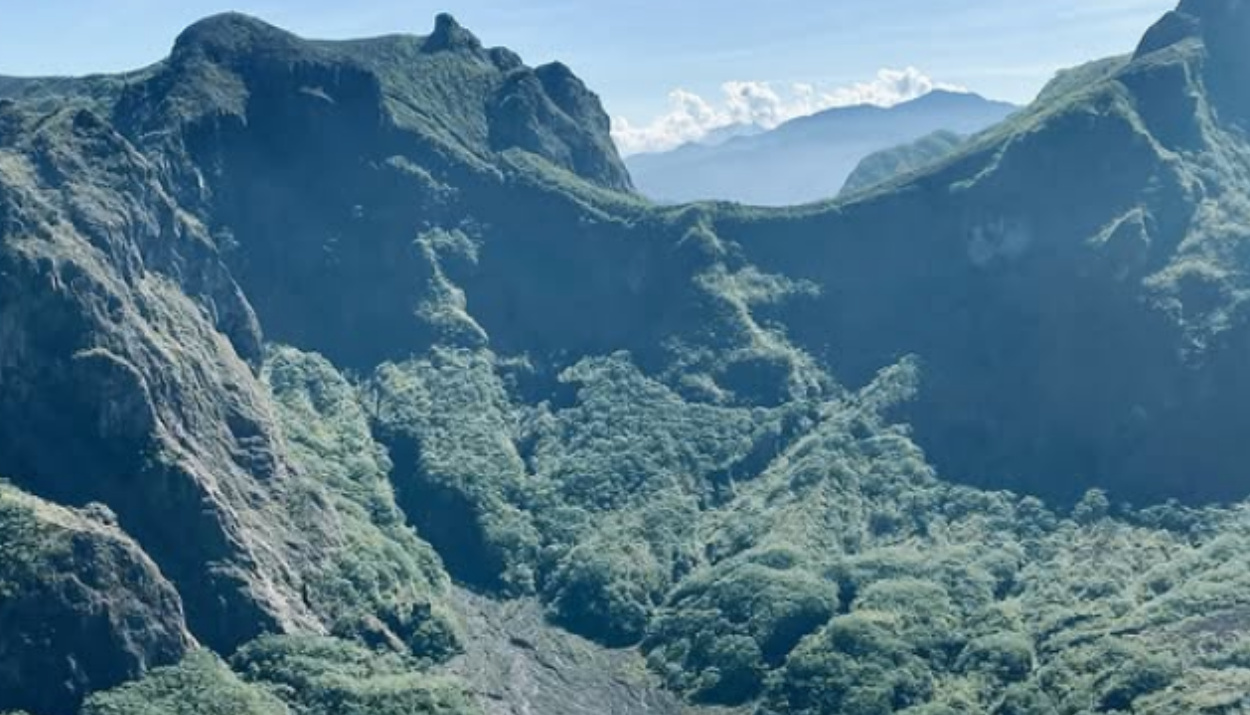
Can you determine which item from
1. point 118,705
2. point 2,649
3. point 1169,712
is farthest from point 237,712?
point 1169,712

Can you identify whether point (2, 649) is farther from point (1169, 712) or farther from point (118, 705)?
point (1169, 712)

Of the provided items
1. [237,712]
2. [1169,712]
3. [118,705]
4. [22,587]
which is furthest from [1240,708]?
[22,587]

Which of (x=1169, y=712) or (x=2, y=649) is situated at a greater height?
(x=2, y=649)

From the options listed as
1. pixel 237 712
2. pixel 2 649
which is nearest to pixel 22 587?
pixel 2 649

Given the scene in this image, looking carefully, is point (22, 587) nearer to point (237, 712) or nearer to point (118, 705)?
point (118, 705)

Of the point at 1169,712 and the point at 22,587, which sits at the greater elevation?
the point at 22,587

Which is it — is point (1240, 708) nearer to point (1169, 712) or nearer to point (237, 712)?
point (1169, 712)

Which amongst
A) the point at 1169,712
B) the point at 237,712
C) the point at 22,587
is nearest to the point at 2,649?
the point at 22,587
